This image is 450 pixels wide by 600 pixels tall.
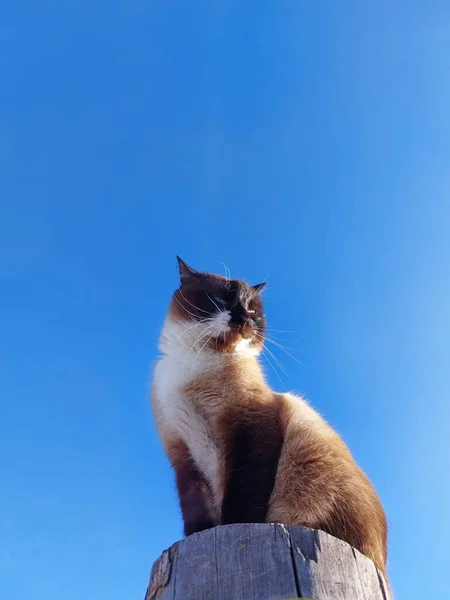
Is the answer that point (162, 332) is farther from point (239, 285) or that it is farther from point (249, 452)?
point (249, 452)

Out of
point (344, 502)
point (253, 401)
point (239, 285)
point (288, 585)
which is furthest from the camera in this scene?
point (239, 285)

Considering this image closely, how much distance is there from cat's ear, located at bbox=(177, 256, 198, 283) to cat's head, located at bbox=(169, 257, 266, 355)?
0.07 meters

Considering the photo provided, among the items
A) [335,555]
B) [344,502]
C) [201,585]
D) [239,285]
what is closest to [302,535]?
[335,555]

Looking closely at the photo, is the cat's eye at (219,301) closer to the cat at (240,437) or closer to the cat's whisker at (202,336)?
the cat at (240,437)

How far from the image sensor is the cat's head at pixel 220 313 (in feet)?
14.6

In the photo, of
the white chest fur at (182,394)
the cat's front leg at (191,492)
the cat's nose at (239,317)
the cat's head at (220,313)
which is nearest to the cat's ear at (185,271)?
the cat's head at (220,313)

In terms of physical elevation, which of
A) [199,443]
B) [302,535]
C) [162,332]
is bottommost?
[302,535]

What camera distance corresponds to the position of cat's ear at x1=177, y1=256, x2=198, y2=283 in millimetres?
5250

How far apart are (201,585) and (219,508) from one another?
1.76 meters

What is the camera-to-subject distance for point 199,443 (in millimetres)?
3895

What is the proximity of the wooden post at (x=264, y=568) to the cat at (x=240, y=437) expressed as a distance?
0.99 metres

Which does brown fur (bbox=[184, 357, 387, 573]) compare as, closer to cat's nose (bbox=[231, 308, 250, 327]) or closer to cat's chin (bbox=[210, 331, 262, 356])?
cat's chin (bbox=[210, 331, 262, 356])

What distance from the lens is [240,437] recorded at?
3.67 m

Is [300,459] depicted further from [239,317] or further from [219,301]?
[219,301]
